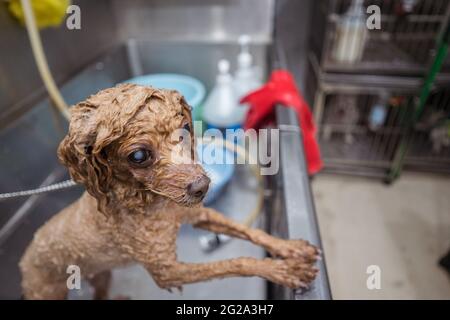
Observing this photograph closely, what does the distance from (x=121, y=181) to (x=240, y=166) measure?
0.85 metres

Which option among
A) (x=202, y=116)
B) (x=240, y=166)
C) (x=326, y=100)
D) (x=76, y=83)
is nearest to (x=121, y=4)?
(x=76, y=83)

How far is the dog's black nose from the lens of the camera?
15.5 inches

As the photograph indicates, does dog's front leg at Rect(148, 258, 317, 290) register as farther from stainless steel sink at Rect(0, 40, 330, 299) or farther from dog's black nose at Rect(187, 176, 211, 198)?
dog's black nose at Rect(187, 176, 211, 198)

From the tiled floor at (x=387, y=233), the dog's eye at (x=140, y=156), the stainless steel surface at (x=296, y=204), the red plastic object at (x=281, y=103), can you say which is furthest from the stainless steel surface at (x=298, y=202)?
the tiled floor at (x=387, y=233)

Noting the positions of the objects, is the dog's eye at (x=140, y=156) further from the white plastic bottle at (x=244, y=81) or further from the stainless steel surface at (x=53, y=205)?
the white plastic bottle at (x=244, y=81)

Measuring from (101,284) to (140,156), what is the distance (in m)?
0.61

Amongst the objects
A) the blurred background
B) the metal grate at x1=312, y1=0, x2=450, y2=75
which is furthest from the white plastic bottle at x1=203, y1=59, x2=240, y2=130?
the metal grate at x1=312, y1=0, x2=450, y2=75

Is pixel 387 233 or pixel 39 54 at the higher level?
pixel 39 54

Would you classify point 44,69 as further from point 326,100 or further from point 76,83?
point 326,100

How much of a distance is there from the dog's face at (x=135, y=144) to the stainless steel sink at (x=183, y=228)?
10.0 inches

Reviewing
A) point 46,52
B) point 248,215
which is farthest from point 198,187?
point 46,52

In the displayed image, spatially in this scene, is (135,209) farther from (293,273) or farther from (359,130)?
(359,130)

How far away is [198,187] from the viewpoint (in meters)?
0.39
